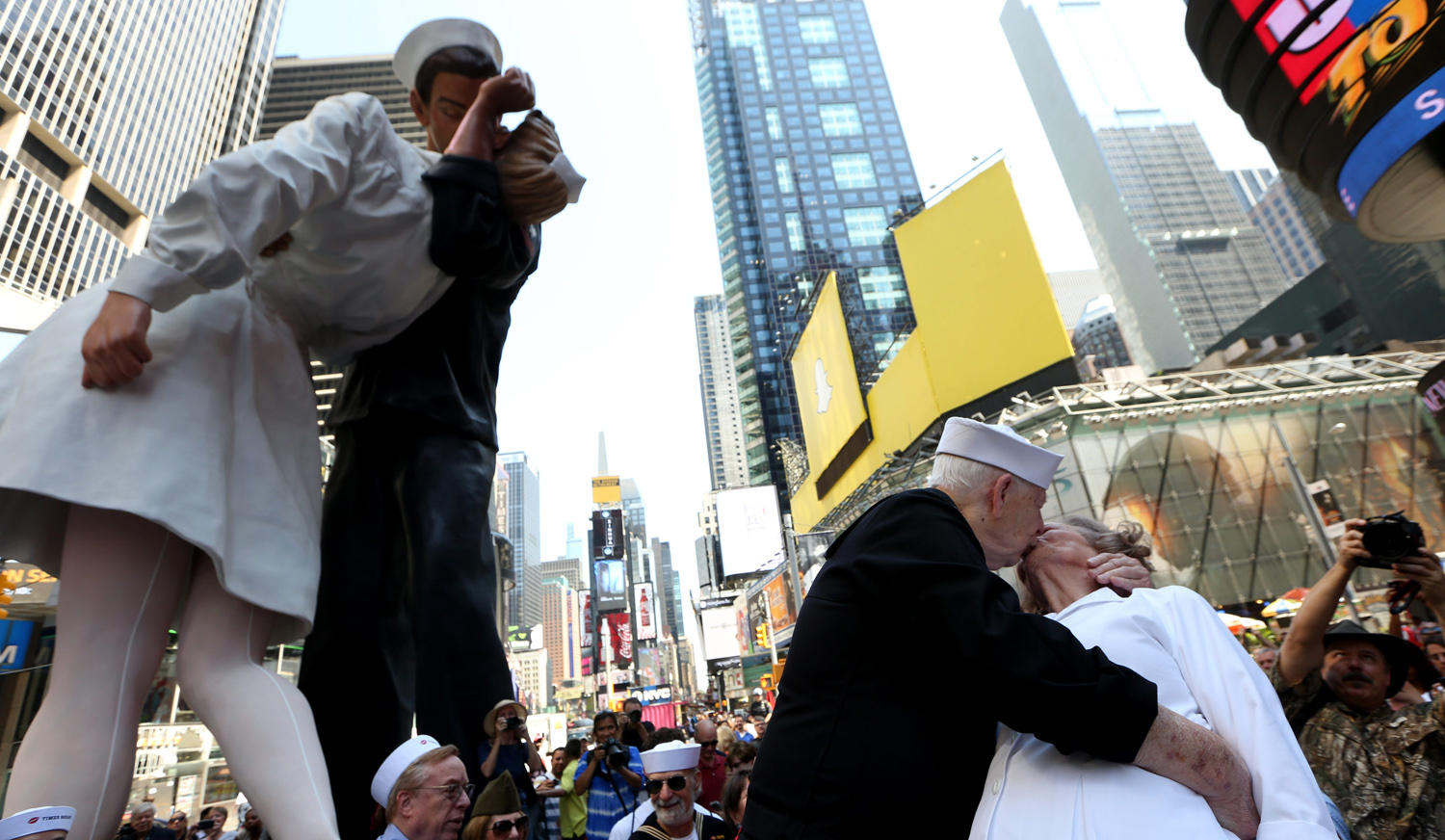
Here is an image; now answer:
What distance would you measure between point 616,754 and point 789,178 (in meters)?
78.7

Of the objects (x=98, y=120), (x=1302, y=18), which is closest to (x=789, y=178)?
(x=98, y=120)

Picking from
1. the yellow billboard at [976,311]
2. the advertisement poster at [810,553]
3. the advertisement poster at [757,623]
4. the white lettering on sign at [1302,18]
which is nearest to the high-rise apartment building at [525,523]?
the advertisement poster at [757,623]

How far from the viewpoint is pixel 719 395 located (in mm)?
114438

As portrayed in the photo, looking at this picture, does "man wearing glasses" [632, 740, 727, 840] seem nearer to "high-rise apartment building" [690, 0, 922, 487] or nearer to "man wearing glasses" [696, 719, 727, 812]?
"man wearing glasses" [696, 719, 727, 812]

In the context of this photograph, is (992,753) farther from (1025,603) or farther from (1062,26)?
(1062,26)

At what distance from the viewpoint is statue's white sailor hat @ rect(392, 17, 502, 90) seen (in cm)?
200

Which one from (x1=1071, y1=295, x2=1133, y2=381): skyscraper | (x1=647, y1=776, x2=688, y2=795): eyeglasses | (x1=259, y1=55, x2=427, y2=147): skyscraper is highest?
(x1=259, y1=55, x2=427, y2=147): skyscraper

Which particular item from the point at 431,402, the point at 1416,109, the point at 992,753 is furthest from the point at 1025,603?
the point at 1416,109

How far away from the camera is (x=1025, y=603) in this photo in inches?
71.1

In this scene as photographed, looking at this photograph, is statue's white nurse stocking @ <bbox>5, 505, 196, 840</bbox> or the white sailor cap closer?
statue's white nurse stocking @ <bbox>5, 505, 196, 840</bbox>

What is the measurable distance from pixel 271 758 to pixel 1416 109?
14.2 meters

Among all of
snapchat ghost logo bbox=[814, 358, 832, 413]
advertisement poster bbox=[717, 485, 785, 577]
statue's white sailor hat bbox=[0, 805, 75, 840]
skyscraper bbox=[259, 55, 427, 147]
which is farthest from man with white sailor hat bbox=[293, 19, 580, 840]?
skyscraper bbox=[259, 55, 427, 147]

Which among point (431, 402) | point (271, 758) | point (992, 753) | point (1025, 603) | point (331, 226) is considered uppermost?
point (331, 226)

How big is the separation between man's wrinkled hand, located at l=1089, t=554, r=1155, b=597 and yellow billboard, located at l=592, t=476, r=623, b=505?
332 feet
